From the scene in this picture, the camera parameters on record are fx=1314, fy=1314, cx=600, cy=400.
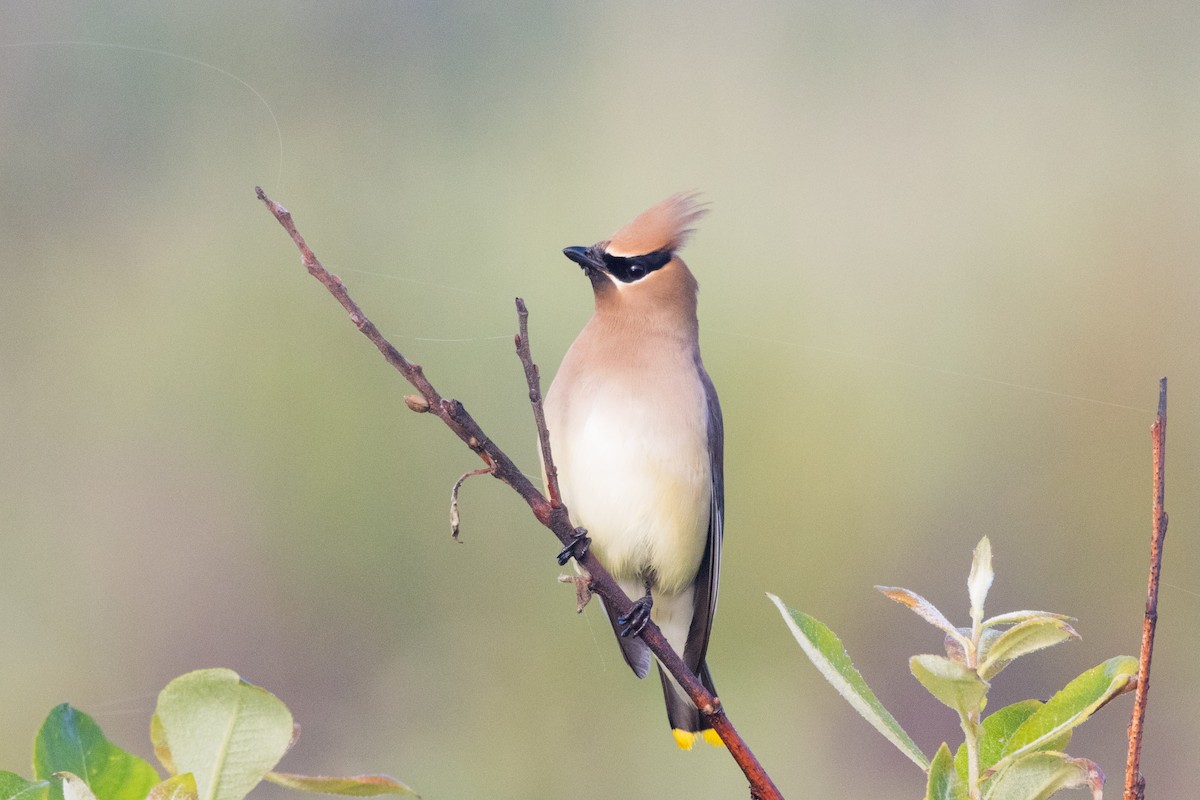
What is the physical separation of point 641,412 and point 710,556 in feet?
0.87

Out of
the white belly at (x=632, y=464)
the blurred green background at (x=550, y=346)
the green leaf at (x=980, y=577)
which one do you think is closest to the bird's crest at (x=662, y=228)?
the white belly at (x=632, y=464)

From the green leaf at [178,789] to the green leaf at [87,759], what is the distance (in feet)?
0.19

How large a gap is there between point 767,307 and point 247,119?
1683 mm

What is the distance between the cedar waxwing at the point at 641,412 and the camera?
61.4 inches

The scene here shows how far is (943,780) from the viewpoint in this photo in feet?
2.00

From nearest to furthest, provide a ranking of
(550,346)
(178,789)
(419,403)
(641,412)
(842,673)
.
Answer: (178,789) < (842,673) < (419,403) < (641,412) < (550,346)

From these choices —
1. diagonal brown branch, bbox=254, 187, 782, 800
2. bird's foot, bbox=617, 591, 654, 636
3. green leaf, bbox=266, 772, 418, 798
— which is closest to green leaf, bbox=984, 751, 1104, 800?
diagonal brown branch, bbox=254, 187, 782, 800

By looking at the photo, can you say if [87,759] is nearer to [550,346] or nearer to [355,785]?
[355,785]

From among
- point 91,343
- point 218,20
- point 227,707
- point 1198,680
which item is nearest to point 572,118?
point 218,20

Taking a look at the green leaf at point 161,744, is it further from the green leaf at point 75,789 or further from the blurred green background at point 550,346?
the blurred green background at point 550,346

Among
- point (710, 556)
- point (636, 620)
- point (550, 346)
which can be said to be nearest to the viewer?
point (636, 620)

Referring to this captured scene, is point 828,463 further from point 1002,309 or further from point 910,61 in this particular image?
point 910,61

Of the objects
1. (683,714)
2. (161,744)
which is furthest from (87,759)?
(683,714)

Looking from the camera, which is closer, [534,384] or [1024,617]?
[1024,617]
